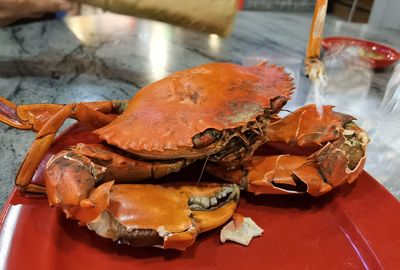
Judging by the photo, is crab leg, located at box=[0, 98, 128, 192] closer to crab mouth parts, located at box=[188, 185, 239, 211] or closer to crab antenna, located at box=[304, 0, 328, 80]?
crab mouth parts, located at box=[188, 185, 239, 211]

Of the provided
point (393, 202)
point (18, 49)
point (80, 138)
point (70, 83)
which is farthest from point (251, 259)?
point (18, 49)

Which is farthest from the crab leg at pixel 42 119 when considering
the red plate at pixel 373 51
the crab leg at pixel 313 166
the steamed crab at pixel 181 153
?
the red plate at pixel 373 51

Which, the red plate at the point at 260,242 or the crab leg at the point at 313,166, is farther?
the crab leg at the point at 313,166

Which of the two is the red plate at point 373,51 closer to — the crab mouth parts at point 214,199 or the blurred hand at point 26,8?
the crab mouth parts at point 214,199

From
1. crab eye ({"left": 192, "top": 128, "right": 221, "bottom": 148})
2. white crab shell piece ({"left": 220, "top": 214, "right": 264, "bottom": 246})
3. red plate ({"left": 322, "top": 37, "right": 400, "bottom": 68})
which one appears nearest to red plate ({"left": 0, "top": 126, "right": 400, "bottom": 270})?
white crab shell piece ({"left": 220, "top": 214, "right": 264, "bottom": 246})

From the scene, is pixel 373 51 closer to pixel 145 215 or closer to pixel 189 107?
pixel 189 107

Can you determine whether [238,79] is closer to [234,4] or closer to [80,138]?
[80,138]

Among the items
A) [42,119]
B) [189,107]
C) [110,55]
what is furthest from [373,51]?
[42,119]
